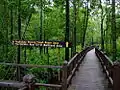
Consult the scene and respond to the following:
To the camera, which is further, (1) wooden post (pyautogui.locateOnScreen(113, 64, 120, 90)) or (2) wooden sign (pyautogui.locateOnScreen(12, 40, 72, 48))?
(2) wooden sign (pyautogui.locateOnScreen(12, 40, 72, 48))

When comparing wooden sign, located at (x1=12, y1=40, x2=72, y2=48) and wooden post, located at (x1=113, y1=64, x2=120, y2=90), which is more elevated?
wooden sign, located at (x1=12, y1=40, x2=72, y2=48)

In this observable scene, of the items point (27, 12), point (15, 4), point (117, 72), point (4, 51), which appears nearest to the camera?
point (117, 72)

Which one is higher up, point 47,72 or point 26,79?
point 26,79

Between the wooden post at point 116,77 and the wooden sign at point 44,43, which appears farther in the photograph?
the wooden sign at point 44,43

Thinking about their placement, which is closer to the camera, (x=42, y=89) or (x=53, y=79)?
(x=42, y=89)

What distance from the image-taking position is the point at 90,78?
11.8 metres

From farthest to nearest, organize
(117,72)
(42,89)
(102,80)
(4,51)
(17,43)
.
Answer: (4,51)
(42,89)
(102,80)
(17,43)
(117,72)

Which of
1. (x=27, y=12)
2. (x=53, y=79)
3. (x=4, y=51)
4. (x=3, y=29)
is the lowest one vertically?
(x=53, y=79)

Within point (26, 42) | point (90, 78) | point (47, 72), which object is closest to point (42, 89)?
point (90, 78)

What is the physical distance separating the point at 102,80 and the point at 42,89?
2808 millimetres

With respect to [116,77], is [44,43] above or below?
above

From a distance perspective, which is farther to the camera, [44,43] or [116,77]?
[44,43]

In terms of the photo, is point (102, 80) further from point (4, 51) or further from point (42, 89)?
point (4, 51)

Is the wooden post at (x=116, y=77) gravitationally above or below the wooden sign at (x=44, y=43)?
below
